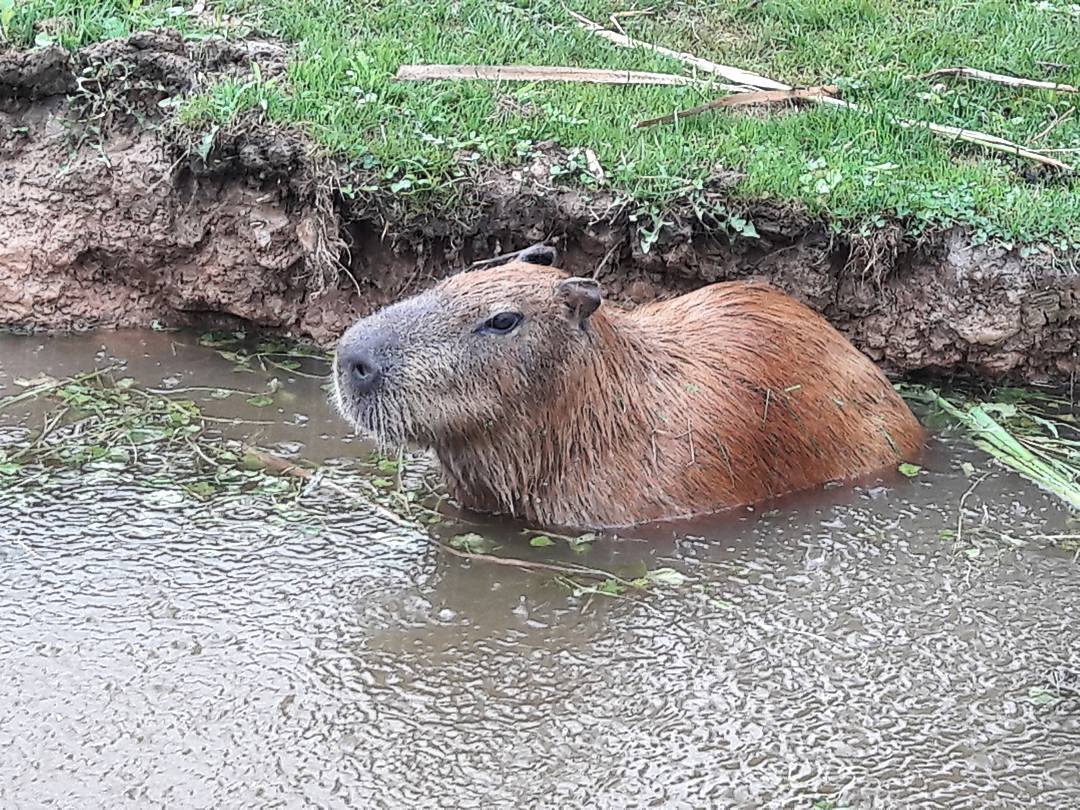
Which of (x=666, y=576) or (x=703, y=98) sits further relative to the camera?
(x=703, y=98)

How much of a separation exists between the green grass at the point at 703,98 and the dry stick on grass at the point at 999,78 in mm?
37

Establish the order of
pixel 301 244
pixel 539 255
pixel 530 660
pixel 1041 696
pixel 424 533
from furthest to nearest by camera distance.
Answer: pixel 301 244
pixel 539 255
pixel 424 533
pixel 530 660
pixel 1041 696

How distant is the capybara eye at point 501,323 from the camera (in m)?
4.07

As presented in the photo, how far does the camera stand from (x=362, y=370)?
3982mm

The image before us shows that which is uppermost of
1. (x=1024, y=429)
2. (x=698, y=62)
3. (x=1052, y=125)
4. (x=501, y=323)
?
(x=698, y=62)

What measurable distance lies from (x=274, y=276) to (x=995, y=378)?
2.73 m

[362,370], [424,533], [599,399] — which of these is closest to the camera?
[362,370]

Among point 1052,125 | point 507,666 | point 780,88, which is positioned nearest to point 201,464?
point 507,666

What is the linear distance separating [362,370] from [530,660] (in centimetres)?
103

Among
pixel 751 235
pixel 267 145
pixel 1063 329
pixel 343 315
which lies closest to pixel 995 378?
pixel 1063 329

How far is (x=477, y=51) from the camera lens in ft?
19.5

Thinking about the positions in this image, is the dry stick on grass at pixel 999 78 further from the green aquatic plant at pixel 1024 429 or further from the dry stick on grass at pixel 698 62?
the green aquatic plant at pixel 1024 429

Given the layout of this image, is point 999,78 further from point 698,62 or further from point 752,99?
point 698,62

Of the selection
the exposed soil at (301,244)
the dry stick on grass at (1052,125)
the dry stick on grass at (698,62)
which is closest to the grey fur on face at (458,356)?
the exposed soil at (301,244)
